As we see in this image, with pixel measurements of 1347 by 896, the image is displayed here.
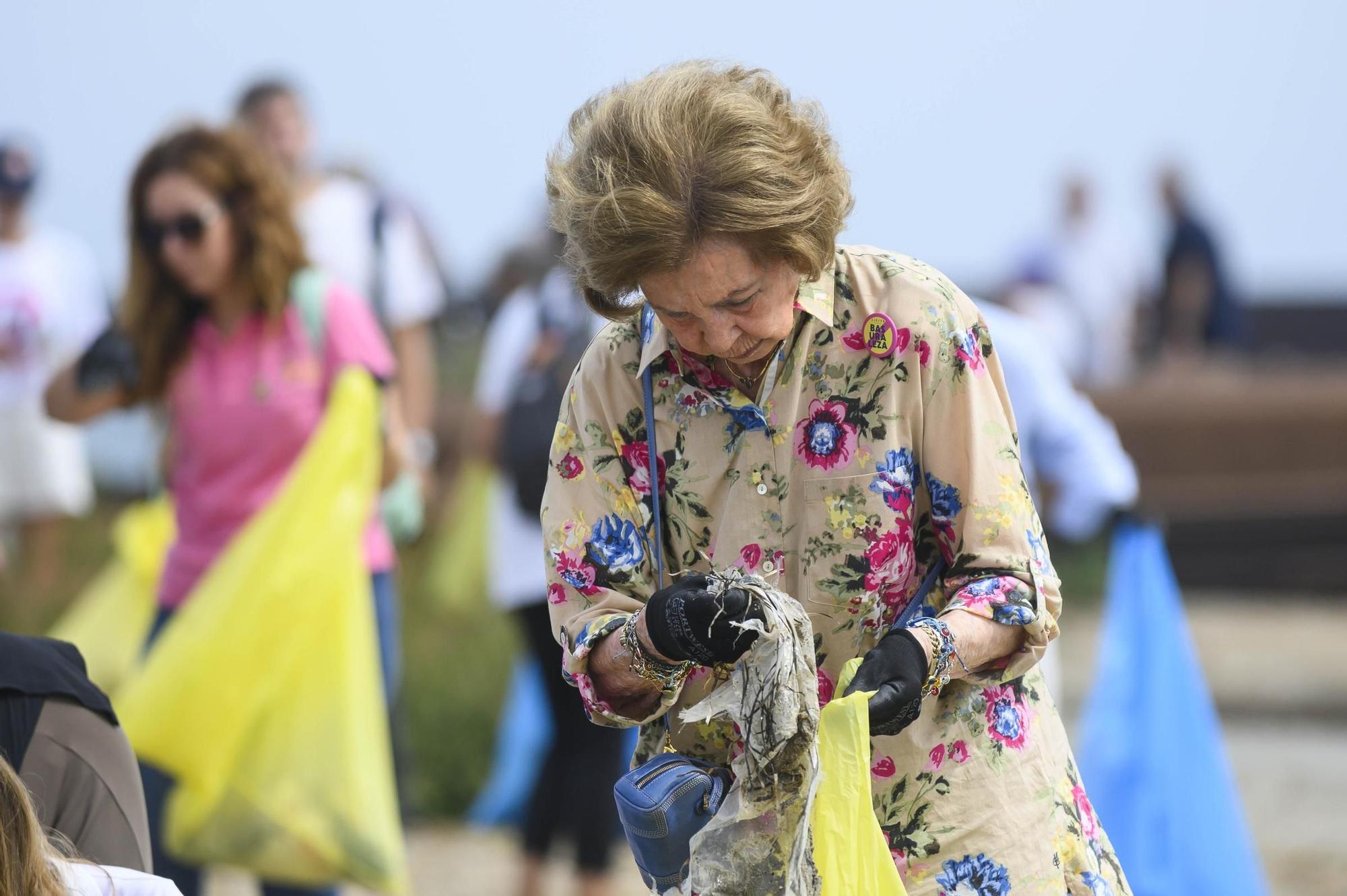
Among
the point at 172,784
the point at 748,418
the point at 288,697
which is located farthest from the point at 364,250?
the point at 748,418

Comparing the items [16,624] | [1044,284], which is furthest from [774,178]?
[1044,284]

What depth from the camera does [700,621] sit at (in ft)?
6.03

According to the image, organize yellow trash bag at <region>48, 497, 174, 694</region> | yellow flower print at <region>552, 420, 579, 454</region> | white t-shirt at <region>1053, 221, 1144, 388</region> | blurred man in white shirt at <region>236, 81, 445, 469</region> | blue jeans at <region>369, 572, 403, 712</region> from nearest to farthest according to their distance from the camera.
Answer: yellow flower print at <region>552, 420, 579, 454</region> → blue jeans at <region>369, 572, 403, 712</region> → yellow trash bag at <region>48, 497, 174, 694</region> → blurred man in white shirt at <region>236, 81, 445, 469</region> → white t-shirt at <region>1053, 221, 1144, 388</region>

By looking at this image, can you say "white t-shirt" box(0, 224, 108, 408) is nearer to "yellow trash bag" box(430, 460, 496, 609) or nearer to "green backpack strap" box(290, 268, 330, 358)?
"yellow trash bag" box(430, 460, 496, 609)

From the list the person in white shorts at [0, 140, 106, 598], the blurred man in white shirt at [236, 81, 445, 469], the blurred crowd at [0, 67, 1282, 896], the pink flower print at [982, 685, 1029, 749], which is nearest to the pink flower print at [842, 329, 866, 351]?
the pink flower print at [982, 685, 1029, 749]

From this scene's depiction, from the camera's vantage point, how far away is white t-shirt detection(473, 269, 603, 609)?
4414 millimetres

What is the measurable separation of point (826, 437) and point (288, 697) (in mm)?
2056

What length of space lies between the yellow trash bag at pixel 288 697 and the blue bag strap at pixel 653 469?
1761 millimetres

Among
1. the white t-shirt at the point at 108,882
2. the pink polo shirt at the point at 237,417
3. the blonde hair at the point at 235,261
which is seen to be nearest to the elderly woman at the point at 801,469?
the white t-shirt at the point at 108,882

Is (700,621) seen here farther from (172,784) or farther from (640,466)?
(172,784)

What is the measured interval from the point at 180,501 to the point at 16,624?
3.60 m

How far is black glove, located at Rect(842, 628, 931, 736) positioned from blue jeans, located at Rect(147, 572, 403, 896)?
6.73 ft

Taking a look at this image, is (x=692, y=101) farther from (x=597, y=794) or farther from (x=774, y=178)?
(x=597, y=794)

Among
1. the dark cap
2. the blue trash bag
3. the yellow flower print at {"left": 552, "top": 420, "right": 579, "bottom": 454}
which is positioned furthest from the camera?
the dark cap
